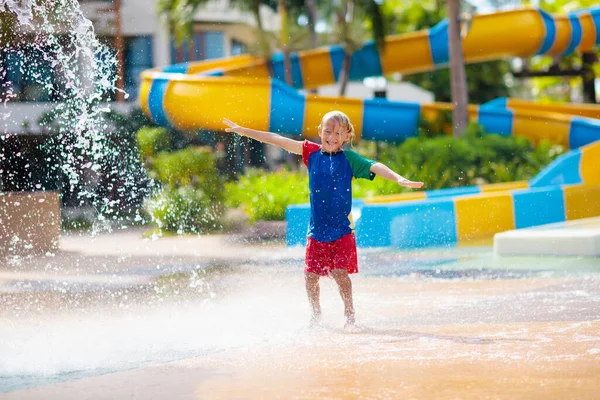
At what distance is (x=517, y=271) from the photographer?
7844 mm

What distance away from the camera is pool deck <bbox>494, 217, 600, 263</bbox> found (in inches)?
334

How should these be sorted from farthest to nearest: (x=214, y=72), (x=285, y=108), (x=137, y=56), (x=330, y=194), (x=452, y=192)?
1. (x=137, y=56)
2. (x=214, y=72)
3. (x=285, y=108)
4. (x=452, y=192)
5. (x=330, y=194)

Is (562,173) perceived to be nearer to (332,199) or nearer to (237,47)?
(332,199)

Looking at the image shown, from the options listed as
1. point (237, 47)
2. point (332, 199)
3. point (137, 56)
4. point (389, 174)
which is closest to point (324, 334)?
point (332, 199)

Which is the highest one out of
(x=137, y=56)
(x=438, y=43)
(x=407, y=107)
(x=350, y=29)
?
(x=137, y=56)

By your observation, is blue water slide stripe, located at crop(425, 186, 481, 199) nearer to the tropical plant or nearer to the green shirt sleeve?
the green shirt sleeve

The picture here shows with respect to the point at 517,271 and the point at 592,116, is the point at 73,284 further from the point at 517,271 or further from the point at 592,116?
the point at 592,116

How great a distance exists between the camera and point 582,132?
55.0 ft

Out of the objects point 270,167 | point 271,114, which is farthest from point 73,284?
point 270,167

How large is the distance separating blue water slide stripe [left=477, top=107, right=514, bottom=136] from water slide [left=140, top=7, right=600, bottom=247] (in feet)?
0.06

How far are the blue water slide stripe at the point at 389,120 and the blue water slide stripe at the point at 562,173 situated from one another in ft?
16.1

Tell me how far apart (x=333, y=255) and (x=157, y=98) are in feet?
35.6

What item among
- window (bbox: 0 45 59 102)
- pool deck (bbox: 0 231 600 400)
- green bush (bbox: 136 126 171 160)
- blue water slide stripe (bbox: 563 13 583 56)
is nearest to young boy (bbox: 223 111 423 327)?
pool deck (bbox: 0 231 600 400)

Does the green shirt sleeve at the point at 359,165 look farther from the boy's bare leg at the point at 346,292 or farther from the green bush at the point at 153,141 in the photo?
the green bush at the point at 153,141
